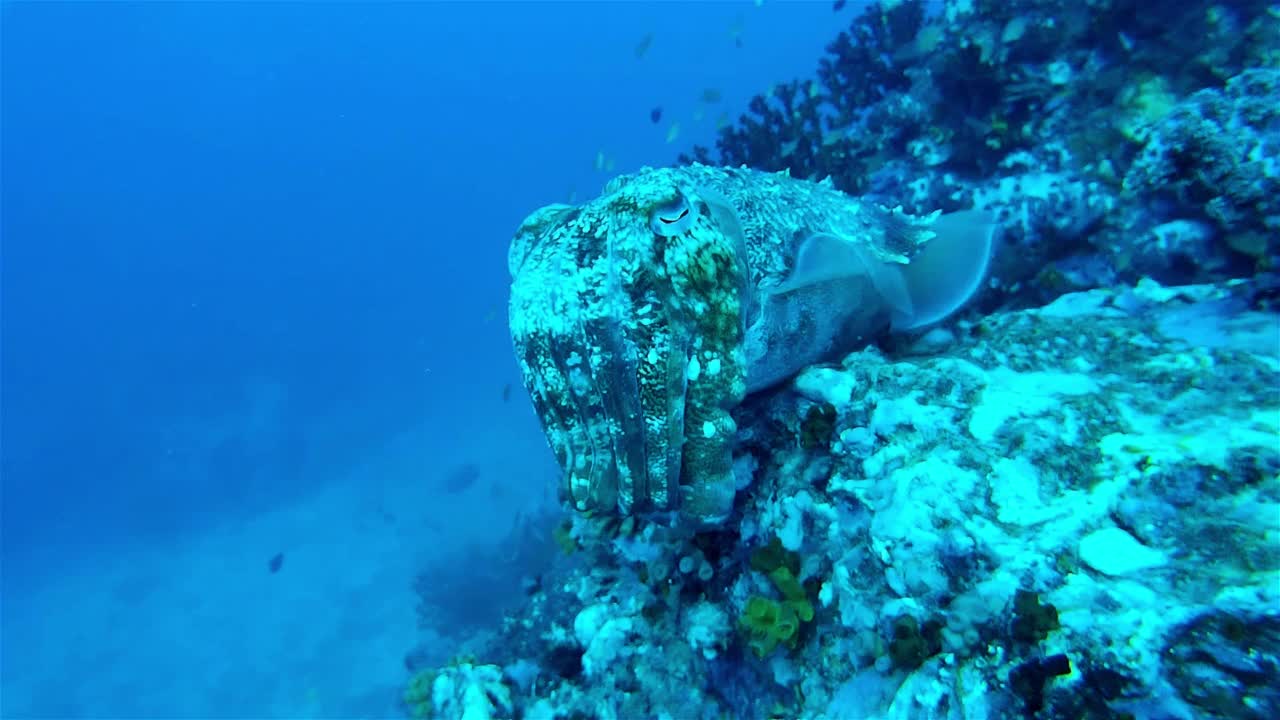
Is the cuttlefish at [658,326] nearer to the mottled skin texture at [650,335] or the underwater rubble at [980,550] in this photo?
the mottled skin texture at [650,335]

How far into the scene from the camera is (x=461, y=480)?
2739 centimetres

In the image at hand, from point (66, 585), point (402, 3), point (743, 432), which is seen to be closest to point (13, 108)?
point (402, 3)

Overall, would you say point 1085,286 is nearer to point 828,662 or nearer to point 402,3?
point 828,662

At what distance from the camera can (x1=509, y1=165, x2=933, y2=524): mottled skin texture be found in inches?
107

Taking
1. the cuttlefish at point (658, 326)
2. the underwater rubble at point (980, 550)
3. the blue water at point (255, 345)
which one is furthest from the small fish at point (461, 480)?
the cuttlefish at point (658, 326)

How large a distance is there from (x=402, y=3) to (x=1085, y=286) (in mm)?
175407

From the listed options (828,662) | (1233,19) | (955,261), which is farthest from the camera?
(1233,19)

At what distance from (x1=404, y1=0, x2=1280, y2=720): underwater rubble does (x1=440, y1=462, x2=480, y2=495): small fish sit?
2257 centimetres

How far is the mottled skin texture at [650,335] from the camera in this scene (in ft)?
8.89

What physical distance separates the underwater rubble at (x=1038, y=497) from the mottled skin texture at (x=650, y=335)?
50cm

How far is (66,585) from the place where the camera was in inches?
1248

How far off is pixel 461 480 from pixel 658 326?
86.9ft

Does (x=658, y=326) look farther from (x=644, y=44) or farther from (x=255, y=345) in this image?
(x=255, y=345)

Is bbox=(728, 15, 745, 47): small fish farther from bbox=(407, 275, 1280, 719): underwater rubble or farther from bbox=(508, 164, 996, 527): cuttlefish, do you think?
bbox=(508, 164, 996, 527): cuttlefish
